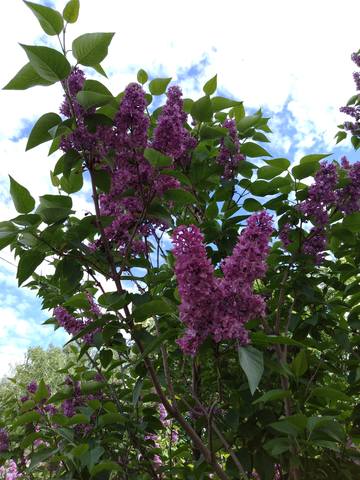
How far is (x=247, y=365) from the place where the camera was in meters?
1.28

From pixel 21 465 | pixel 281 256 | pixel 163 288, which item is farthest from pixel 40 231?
pixel 21 465

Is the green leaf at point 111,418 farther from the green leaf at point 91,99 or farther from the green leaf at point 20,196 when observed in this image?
the green leaf at point 91,99

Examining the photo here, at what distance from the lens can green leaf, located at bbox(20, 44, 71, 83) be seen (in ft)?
4.87

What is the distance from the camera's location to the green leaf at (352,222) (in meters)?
2.25

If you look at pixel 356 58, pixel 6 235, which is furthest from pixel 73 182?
pixel 356 58

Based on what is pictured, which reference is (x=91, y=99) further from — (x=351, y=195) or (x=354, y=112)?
(x=354, y=112)

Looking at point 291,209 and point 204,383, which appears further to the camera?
point 204,383

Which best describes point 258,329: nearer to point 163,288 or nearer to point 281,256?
point 281,256

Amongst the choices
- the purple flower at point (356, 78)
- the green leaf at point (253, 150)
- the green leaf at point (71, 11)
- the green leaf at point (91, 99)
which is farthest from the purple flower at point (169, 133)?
the purple flower at point (356, 78)

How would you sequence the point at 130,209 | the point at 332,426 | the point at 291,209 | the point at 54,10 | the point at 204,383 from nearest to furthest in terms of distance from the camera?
the point at 54,10, the point at 332,426, the point at 130,209, the point at 291,209, the point at 204,383

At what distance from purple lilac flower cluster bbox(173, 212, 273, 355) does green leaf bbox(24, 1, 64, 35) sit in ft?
3.04

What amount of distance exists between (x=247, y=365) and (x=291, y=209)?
1.30 meters

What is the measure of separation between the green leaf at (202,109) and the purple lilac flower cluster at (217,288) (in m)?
0.95

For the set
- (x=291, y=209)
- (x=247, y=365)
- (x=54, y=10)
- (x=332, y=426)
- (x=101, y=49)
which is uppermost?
(x=54, y=10)
